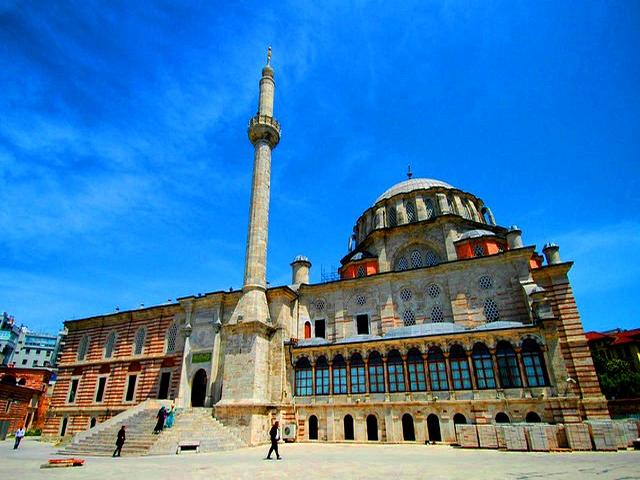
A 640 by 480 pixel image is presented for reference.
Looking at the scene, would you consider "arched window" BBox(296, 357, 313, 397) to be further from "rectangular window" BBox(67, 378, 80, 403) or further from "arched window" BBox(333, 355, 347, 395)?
"rectangular window" BBox(67, 378, 80, 403)

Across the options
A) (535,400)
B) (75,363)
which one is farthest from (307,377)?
(75,363)

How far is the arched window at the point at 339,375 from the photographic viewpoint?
66.7 ft

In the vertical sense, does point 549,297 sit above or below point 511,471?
above

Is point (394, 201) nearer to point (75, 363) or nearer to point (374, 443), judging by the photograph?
point (374, 443)

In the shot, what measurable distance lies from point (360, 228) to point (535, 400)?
18.4 meters

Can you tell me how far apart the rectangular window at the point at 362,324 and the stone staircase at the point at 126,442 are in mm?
12350

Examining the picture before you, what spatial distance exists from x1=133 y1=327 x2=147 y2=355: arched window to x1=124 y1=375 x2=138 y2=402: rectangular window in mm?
1783

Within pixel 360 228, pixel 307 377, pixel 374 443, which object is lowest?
pixel 374 443

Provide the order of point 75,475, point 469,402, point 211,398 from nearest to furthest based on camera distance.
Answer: point 75,475 < point 469,402 < point 211,398

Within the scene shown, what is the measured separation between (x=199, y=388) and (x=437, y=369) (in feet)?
50.5

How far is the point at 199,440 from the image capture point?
612 inches

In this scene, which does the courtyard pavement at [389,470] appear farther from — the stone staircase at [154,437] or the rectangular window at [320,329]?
the rectangular window at [320,329]

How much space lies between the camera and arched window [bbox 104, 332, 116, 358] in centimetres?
2933

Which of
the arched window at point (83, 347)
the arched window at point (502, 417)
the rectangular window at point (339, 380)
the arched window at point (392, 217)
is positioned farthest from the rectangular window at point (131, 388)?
the arched window at point (502, 417)
